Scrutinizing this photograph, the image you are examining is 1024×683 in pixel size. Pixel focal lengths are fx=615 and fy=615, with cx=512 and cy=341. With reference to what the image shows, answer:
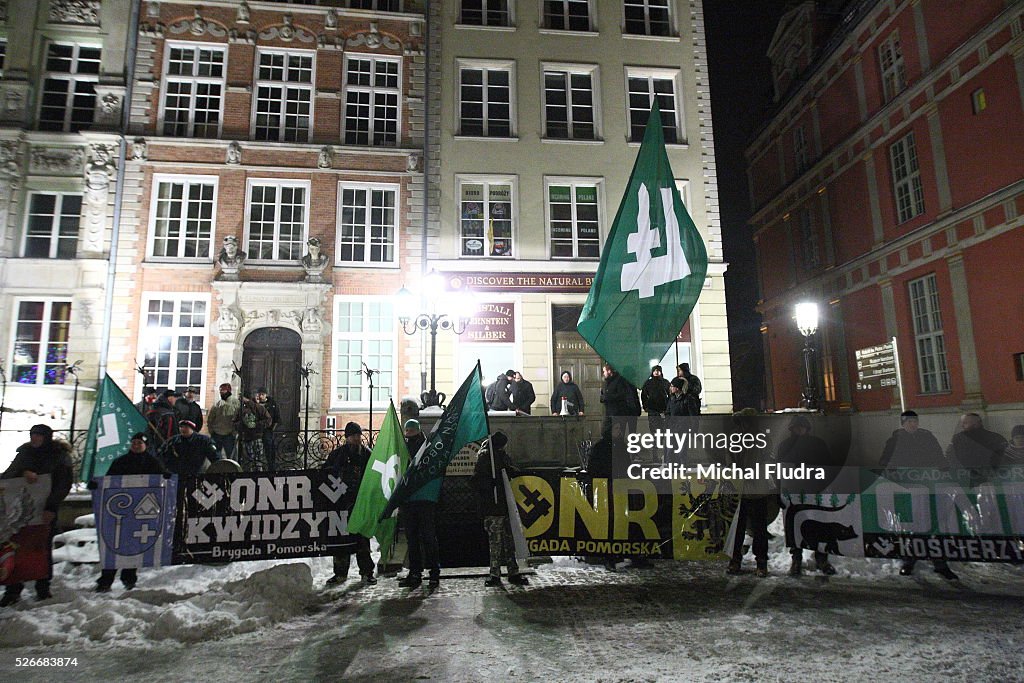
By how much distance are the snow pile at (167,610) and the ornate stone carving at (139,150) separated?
1375 centimetres

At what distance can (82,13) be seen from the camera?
18.2 m

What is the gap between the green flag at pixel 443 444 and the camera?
750 cm

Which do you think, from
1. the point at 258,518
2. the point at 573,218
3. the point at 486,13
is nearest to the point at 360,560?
the point at 258,518

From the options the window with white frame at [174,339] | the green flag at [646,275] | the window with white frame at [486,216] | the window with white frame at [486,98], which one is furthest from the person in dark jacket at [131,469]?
the window with white frame at [486,98]

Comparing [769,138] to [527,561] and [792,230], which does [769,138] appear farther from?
[527,561]

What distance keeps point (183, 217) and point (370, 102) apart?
21.3ft

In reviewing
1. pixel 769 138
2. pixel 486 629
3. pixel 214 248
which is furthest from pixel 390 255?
pixel 769 138

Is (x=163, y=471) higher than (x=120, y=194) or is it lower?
lower

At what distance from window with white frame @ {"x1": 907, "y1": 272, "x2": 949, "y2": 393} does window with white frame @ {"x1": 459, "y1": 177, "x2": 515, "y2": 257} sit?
13.0 meters

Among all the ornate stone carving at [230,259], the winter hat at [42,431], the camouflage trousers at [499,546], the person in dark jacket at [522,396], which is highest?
the ornate stone carving at [230,259]

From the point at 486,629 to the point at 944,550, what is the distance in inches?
219

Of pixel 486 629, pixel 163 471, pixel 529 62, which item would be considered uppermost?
pixel 529 62

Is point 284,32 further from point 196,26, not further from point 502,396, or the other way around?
point 502,396

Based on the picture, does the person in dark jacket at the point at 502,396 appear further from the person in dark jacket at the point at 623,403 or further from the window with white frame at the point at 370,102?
the window with white frame at the point at 370,102
